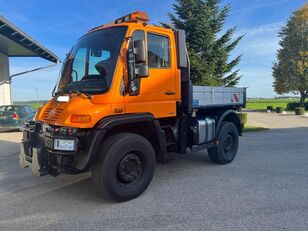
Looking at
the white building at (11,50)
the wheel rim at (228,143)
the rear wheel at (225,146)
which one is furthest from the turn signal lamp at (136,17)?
the white building at (11,50)

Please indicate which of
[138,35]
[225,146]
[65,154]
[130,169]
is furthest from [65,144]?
[225,146]

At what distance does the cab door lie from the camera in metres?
4.79

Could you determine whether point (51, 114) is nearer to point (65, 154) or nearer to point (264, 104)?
point (65, 154)

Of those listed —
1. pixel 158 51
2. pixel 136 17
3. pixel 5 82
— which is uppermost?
pixel 136 17

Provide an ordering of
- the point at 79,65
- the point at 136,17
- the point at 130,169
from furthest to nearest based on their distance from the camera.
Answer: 1. the point at 79,65
2. the point at 136,17
3. the point at 130,169

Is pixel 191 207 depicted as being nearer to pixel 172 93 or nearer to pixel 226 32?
pixel 172 93

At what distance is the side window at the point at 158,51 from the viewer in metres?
5.01

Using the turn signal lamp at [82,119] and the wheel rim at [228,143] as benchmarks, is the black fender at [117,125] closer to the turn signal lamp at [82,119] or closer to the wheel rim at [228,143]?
the turn signal lamp at [82,119]

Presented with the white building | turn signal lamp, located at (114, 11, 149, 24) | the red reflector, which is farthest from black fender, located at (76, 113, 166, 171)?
the red reflector

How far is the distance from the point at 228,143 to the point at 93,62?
3916 mm

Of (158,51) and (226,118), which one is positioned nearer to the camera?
(158,51)

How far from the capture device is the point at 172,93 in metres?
5.44

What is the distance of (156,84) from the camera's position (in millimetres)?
5070

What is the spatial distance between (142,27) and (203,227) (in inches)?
128
